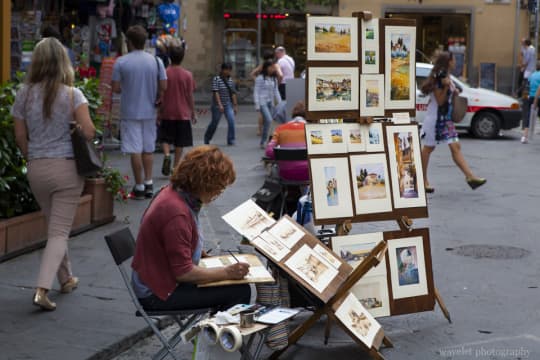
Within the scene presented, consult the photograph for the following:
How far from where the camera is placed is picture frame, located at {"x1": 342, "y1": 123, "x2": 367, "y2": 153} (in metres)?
6.14

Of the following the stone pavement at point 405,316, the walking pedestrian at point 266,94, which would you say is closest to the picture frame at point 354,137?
the stone pavement at point 405,316

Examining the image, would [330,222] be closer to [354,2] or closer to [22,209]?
[22,209]

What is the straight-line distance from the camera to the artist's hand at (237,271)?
16.0 ft

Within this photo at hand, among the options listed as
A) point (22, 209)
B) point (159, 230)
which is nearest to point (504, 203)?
point (22, 209)

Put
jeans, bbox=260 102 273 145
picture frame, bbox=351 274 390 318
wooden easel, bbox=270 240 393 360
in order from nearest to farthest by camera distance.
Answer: wooden easel, bbox=270 240 393 360 → picture frame, bbox=351 274 390 318 → jeans, bbox=260 102 273 145

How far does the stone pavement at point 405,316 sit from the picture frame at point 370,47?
1791 mm

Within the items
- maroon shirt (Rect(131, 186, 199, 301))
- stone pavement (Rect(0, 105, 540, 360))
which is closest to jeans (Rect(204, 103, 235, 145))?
stone pavement (Rect(0, 105, 540, 360))

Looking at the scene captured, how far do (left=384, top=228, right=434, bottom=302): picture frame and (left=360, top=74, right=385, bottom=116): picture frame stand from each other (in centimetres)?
83

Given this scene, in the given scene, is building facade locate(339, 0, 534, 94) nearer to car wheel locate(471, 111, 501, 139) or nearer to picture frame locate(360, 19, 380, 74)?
car wheel locate(471, 111, 501, 139)

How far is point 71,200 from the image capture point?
6.46 metres

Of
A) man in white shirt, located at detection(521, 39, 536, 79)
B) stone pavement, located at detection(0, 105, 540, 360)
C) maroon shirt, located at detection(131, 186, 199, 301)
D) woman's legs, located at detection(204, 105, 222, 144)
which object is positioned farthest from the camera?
man in white shirt, located at detection(521, 39, 536, 79)

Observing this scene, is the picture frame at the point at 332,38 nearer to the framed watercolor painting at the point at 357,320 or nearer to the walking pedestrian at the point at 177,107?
the framed watercolor painting at the point at 357,320

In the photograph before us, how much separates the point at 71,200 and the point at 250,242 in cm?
175

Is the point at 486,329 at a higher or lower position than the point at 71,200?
lower
